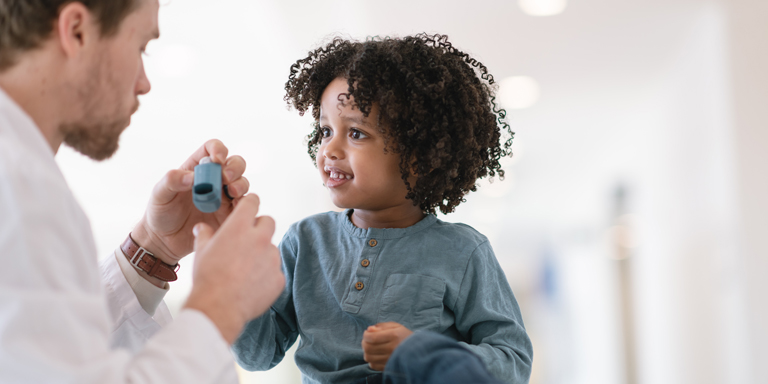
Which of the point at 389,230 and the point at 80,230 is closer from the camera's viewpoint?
the point at 80,230

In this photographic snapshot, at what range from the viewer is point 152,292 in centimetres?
104

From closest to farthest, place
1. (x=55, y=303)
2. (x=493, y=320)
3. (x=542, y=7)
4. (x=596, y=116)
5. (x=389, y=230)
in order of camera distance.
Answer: (x=55, y=303), (x=493, y=320), (x=389, y=230), (x=542, y=7), (x=596, y=116)

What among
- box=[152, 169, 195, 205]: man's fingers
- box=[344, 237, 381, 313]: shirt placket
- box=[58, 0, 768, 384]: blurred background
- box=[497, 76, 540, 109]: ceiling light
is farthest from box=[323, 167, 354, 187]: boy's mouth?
box=[497, 76, 540, 109]: ceiling light

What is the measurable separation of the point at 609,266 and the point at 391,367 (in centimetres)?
745

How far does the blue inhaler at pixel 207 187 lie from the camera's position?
830mm

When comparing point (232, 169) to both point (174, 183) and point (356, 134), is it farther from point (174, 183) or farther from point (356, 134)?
point (356, 134)

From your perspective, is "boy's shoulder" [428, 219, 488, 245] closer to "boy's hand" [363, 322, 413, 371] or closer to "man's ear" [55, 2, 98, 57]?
"boy's hand" [363, 322, 413, 371]

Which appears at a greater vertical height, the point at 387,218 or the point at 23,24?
the point at 23,24

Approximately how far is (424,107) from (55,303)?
664 mm

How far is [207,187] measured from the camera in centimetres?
84

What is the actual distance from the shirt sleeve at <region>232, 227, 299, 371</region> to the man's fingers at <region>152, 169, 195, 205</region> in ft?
0.79

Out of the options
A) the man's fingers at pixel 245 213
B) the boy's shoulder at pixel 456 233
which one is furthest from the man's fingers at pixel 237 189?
the boy's shoulder at pixel 456 233

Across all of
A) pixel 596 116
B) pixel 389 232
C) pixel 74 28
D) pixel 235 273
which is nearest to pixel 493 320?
pixel 389 232

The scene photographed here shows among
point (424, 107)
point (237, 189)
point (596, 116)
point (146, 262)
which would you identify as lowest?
point (146, 262)
